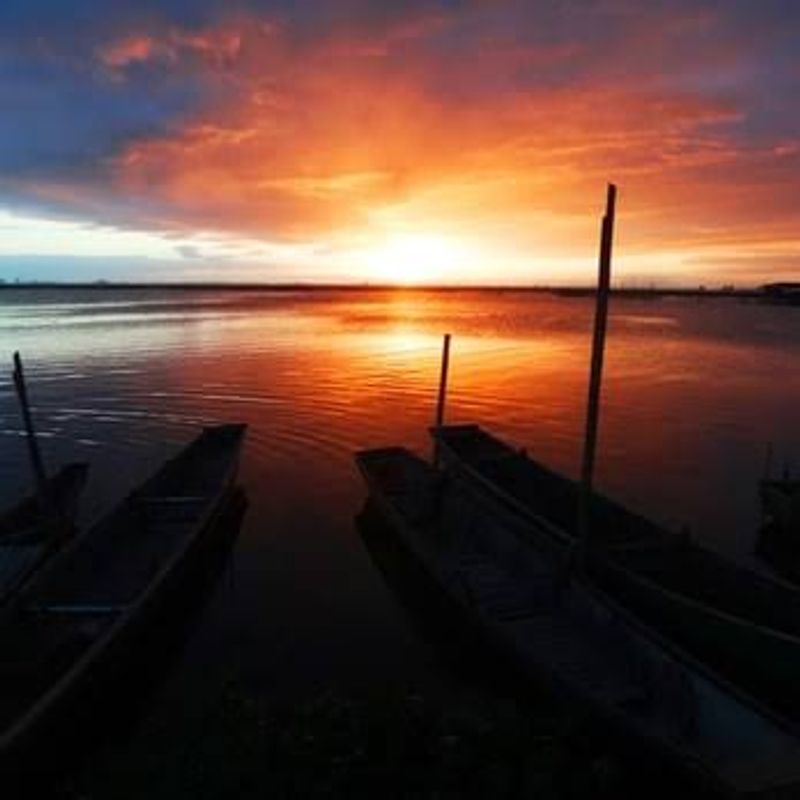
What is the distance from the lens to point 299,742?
9039 millimetres

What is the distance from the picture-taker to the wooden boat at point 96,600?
10555mm

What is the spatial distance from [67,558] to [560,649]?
30.5 ft

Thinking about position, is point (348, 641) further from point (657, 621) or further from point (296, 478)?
point (296, 478)

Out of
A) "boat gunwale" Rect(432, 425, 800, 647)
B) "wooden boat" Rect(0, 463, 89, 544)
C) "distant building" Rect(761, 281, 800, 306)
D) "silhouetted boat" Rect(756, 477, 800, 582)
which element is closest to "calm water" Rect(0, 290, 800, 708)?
"silhouetted boat" Rect(756, 477, 800, 582)

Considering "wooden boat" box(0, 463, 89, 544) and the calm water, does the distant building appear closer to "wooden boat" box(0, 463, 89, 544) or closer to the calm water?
the calm water

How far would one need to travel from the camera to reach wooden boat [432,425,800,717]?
39.2 feet

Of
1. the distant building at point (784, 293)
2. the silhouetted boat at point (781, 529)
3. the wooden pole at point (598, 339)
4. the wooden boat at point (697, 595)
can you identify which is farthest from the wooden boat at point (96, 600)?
the distant building at point (784, 293)

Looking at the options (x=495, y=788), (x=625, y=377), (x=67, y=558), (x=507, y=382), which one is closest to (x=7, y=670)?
(x=67, y=558)

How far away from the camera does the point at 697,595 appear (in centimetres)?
1450

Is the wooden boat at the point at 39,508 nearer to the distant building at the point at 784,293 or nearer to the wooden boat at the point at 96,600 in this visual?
the wooden boat at the point at 96,600

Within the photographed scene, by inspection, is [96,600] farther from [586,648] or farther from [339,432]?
[339,432]

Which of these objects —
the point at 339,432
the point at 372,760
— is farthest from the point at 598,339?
the point at 339,432

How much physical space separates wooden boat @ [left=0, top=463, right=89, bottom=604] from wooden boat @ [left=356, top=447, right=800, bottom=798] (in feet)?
25.7

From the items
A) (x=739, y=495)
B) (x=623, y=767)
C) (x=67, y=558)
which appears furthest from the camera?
(x=739, y=495)
